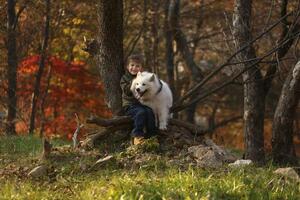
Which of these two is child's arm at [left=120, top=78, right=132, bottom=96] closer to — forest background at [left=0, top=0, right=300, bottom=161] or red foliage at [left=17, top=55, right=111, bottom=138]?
forest background at [left=0, top=0, right=300, bottom=161]

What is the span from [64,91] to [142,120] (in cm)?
1203

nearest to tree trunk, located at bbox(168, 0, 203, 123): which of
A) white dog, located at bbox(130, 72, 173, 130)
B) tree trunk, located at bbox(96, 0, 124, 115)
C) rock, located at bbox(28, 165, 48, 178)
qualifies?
tree trunk, located at bbox(96, 0, 124, 115)

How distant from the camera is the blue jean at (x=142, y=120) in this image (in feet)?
33.6

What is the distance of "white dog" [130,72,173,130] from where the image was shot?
1013 cm

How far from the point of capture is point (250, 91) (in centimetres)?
1355

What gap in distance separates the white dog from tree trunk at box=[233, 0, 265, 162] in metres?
3.09

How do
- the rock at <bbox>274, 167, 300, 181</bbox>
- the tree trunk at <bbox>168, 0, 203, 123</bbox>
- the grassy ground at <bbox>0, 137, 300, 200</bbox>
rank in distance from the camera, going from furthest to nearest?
the tree trunk at <bbox>168, 0, 203, 123</bbox>, the rock at <bbox>274, 167, 300, 181</bbox>, the grassy ground at <bbox>0, 137, 300, 200</bbox>

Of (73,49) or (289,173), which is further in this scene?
(73,49)

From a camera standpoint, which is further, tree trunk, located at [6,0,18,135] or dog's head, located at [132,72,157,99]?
tree trunk, located at [6,0,18,135]

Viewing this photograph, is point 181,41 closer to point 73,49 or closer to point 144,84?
point 73,49

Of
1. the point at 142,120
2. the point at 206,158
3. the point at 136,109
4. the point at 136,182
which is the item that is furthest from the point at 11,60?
the point at 136,182

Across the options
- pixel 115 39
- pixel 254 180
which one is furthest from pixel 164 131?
pixel 254 180

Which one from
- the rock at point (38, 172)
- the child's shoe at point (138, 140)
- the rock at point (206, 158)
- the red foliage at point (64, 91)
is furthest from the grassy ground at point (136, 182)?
the red foliage at point (64, 91)

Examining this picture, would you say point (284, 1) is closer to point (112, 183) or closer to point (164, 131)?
point (164, 131)
